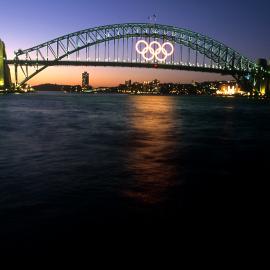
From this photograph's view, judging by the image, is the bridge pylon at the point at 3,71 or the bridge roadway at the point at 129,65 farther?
the bridge pylon at the point at 3,71

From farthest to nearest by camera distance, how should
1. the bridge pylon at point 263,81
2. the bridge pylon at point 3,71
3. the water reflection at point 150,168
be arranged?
1. the bridge pylon at point 263,81
2. the bridge pylon at point 3,71
3. the water reflection at point 150,168

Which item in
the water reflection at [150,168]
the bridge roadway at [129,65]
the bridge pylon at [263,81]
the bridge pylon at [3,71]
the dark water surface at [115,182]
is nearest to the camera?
the dark water surface at [115,182]

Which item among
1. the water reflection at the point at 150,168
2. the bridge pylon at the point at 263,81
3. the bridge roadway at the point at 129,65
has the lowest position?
the water reflection at the point at 150,168

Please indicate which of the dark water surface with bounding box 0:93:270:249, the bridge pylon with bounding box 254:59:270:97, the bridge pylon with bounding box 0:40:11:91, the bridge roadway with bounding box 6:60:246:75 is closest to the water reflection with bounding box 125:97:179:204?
the dark water surface with bounding box 0:93:270:249

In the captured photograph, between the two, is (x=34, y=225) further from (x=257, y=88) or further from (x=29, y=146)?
(x=257, y=88)

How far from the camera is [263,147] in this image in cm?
1900

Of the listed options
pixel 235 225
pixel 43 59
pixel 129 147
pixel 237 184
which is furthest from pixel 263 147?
pixel 43 59

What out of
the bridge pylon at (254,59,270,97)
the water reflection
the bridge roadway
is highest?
the bridge roadway

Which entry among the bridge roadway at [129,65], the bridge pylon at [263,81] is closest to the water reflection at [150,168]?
the bridge roadway at [129,65]

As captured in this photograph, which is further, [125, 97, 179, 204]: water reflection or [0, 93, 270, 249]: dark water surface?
[125, 97, 179, 204]: water reflection

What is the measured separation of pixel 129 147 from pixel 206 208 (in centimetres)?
966

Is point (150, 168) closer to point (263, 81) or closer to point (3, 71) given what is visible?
point (3, 71)

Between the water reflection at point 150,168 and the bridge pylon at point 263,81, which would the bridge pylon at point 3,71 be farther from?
the water reflection at point 150,168

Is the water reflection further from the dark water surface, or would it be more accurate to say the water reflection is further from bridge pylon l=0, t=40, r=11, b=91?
bridge pylon l=0, t=40, r=11, b=91
